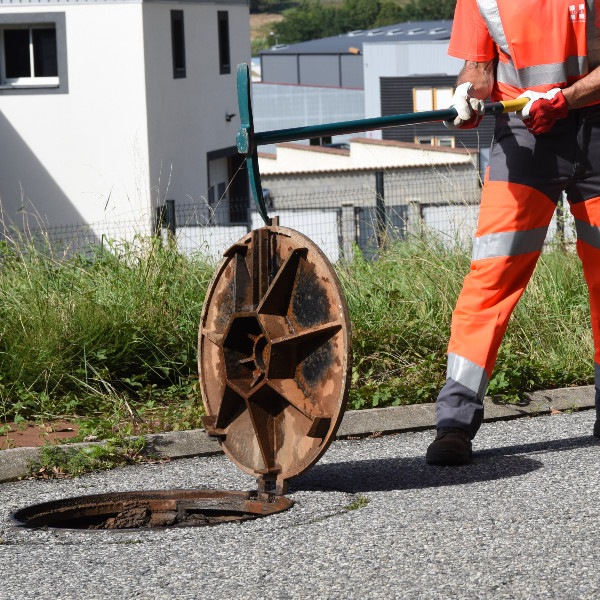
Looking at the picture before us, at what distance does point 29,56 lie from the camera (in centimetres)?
2750

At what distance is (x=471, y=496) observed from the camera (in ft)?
→ 14.2

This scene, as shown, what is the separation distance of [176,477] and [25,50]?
24362 mm

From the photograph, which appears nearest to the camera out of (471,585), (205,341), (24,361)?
(471,585)

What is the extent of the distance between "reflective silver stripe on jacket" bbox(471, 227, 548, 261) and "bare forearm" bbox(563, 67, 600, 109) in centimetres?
55

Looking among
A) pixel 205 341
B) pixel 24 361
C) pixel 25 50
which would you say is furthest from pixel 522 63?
pixel 25 50

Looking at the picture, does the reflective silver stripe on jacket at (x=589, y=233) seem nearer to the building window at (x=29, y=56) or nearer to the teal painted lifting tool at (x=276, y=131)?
the teal painted lifting tool at (x=276, y=131)

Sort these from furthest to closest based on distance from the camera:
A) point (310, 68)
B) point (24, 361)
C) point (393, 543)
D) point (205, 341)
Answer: point (310, 68) < point (24, 361) < point (205, 341) < point (393, 543)

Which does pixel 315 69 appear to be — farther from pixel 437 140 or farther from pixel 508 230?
pixel 508 230

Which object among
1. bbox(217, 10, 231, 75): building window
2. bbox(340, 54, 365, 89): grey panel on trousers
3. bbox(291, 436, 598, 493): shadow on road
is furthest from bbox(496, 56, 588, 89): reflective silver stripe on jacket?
bbox(340, 54, 365, 89): grey panel on trousers

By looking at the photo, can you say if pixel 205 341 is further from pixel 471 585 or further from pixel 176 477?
pixel 471 585

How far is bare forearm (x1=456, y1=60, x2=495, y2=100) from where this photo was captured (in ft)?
16.1

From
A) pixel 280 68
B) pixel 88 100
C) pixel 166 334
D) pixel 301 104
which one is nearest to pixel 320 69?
pixel 280 68

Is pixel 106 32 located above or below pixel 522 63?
above

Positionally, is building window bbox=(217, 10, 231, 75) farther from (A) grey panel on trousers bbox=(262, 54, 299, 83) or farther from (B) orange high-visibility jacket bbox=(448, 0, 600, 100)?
(A) grey panel on trousers bbox=(262, 54, 299, 83)
